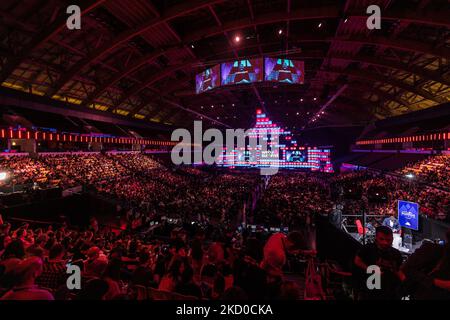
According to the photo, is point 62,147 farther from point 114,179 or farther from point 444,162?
point 444,162

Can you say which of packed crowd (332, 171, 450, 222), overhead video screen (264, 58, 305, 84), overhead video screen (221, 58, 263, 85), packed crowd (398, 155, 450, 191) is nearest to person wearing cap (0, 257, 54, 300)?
overhead video screen (221, 58, 263, 85)

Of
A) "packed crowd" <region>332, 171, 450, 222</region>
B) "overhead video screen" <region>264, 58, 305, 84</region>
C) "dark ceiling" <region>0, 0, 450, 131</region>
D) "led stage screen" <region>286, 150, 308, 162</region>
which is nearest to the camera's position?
"overhead video screen" <region>264, 58, 305, 84</region>

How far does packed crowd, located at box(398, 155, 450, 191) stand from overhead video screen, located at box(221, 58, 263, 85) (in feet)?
42.0

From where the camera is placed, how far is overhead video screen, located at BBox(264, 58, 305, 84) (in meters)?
9.17

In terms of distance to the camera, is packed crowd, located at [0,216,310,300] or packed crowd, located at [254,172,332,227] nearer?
packed crowd, located at [0,216,310,300]

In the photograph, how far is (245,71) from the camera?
9289 mm

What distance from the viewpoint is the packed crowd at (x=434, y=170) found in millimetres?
15569

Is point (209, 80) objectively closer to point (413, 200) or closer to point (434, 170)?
point (413, 200)

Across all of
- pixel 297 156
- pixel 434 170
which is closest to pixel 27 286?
pixel 434 170

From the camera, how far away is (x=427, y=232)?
30.1 feet

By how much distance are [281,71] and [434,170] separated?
16979mm

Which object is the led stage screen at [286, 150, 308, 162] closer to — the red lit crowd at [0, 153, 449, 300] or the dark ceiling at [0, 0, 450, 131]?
the red lit crowd at [0, 153, 449, 300]
